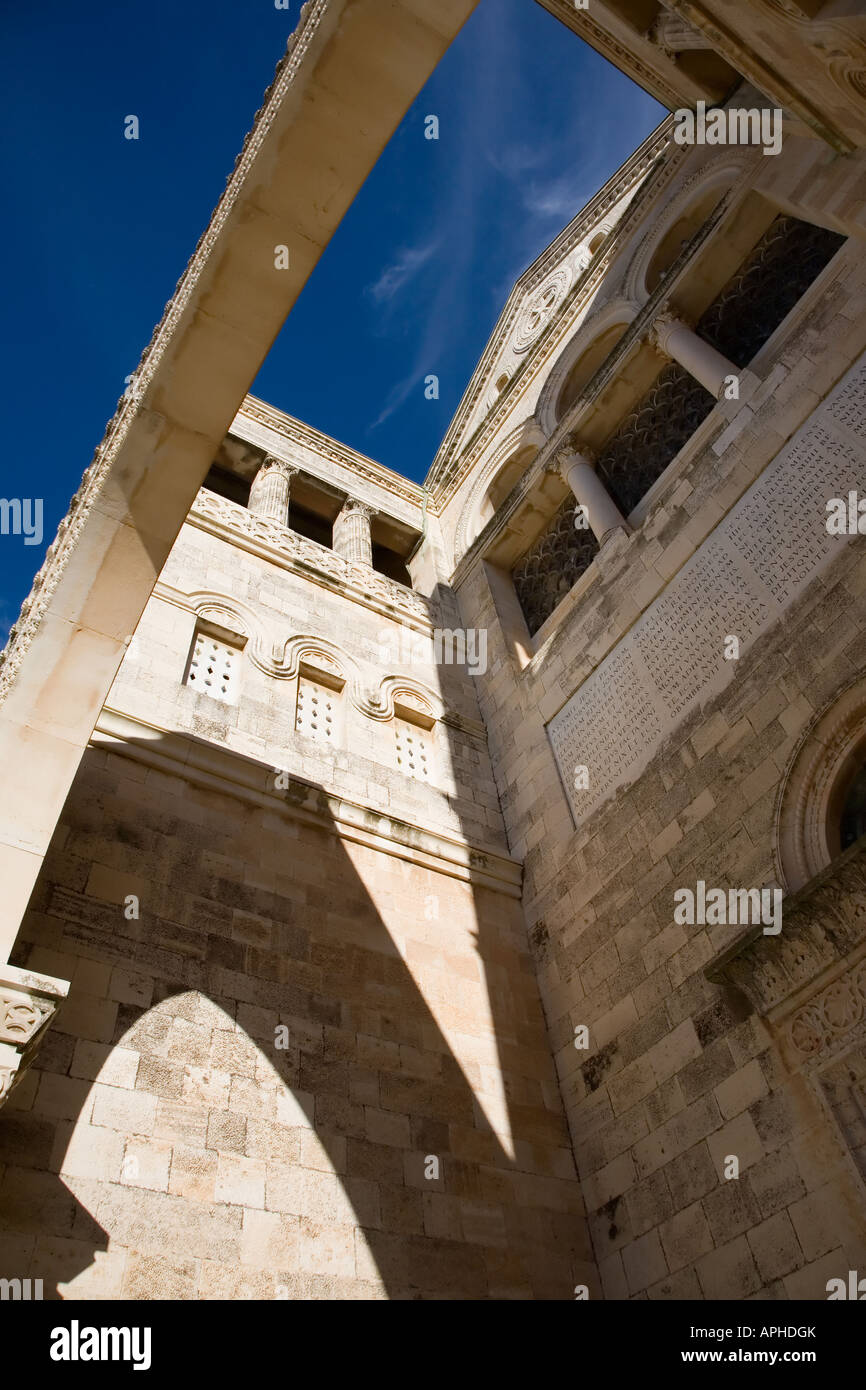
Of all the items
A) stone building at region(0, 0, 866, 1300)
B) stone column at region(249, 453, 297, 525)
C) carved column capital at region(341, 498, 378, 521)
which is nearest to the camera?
stone building at region(0, 0, 866, 1300)

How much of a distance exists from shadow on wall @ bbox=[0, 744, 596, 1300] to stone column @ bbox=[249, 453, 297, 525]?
6.51 meters

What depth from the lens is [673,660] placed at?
8.59 metres

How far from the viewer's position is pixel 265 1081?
6277 mm

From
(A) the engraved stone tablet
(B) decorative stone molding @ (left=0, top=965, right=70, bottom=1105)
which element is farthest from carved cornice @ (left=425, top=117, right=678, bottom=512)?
(B) decorative stone molding @ (left=0, top=965, right=70, bottom=1105)

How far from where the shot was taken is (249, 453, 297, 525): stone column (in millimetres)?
13805

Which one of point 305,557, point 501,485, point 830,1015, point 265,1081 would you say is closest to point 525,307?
point 501,485

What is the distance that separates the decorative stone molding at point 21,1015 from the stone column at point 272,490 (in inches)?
367

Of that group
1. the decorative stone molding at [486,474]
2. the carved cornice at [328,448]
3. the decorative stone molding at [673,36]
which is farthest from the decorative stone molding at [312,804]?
the decorative stone molding at [673,36]

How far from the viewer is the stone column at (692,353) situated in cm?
1034

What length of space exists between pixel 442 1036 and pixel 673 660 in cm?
395

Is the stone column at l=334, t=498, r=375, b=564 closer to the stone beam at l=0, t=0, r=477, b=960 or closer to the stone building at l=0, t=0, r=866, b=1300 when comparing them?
the stone building at l=0, t=0, r=866, b=1300

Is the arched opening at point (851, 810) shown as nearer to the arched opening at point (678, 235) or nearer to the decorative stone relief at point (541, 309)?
the arched opening at point (678, 235)

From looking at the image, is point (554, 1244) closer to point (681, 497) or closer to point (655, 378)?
point (681, 497)

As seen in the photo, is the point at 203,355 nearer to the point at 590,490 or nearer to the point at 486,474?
the point at 590,490
